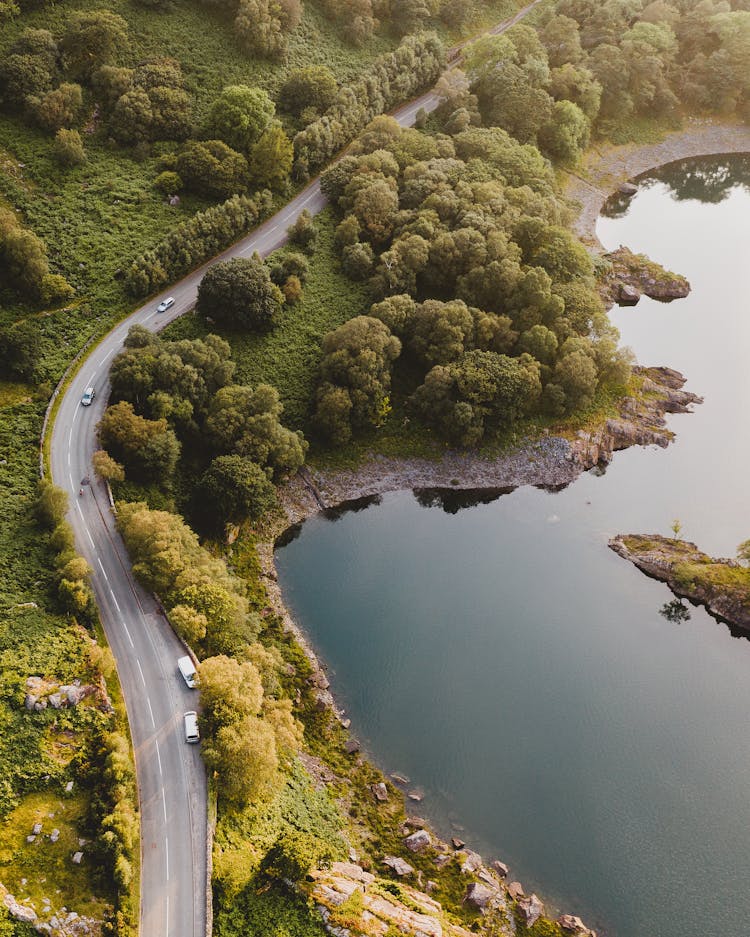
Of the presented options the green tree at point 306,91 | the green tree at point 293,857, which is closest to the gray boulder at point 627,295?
the green tree at point 306,91

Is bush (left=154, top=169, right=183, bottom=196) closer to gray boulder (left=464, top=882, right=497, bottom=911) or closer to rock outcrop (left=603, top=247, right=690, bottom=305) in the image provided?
rock outcrop (left=603, top=247, right=690, bottom=305)

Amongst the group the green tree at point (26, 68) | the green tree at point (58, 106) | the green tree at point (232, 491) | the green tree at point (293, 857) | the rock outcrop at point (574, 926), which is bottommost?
the rock outcrop at point (574, 926)

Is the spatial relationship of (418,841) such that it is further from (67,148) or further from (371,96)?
(371,96)


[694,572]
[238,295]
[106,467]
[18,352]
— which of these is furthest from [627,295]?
[18,352]

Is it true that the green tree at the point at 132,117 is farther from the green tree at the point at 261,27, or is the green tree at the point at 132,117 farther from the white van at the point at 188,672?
the white van at the point at 188,672

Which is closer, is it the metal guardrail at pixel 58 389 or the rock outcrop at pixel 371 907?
the rock outcrop at pixel 371 907

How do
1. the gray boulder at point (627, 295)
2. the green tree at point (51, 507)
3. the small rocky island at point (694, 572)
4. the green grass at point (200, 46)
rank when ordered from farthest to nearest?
the gray boulder at point (627, 295)
the green grass at point (200, 46)
the small rocky island at point (694, 572)
the green tree at point (51, 507)

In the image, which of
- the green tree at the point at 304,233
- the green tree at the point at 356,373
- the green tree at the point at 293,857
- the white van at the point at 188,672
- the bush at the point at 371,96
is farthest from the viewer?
the bush at the point at 371,96

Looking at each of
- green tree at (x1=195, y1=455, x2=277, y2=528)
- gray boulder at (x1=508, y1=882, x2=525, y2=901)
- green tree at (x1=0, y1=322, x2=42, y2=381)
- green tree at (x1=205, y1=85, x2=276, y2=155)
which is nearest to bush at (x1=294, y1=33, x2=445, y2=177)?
green tree at (x1=205, y1=85, x2=276, y2=155)
